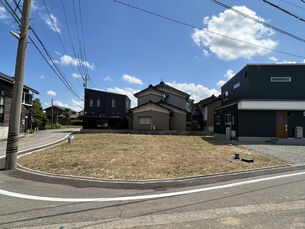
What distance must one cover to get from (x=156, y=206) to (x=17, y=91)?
588 centimetres

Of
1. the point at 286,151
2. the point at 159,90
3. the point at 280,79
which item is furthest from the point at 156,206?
the point at 159,90

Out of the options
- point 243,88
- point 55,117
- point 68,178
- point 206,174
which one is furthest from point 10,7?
point 55,117

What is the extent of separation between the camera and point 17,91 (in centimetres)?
508

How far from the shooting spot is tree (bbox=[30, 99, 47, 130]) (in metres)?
22.8

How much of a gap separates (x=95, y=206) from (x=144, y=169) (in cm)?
248

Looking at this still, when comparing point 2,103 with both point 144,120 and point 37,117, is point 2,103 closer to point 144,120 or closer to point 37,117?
point 37,117

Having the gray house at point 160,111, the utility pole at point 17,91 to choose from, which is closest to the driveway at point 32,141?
the utility pole at point 17,91

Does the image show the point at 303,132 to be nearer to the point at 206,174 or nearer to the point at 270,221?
the point at 206,174

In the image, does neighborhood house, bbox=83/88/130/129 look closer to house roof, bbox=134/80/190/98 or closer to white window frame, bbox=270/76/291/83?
house roof, bbox=134/80/190/98

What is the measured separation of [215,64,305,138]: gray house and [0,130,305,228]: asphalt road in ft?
31.8

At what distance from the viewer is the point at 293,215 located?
250 cm

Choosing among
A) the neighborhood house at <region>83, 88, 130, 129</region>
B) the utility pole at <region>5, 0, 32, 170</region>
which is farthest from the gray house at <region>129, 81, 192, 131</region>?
the utility pole at <region>5, 0, 32, 170</region>

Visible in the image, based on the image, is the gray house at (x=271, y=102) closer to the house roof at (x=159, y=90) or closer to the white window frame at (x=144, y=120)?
the white window frame at (x=144, y=120)

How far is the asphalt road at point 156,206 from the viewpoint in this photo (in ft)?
7.57
